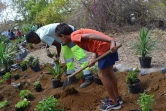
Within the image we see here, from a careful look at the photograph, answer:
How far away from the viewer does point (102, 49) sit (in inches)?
144

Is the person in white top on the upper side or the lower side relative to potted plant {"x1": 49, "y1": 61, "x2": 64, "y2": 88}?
upper

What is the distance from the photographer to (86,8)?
36.1 ft

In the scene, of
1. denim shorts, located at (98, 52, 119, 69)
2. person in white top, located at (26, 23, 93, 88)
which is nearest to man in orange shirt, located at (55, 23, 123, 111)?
denim shorts, located at (98, 52, 119, 69)

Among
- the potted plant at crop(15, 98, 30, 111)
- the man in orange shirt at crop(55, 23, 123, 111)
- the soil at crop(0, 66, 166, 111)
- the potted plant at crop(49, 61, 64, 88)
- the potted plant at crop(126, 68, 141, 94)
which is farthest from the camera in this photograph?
the potted plant at crop(49, 61, 64, 88)

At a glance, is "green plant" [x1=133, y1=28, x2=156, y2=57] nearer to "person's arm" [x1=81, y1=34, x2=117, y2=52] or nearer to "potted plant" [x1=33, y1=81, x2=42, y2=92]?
"person's arm" [x1=81, y1=34, x2=117, y2=52]

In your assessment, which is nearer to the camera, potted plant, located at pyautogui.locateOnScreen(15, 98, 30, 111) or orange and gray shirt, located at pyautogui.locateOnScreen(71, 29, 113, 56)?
orange and gray shirt, located at pyautogui.locateOnScreen(71, 29, 113, 56)

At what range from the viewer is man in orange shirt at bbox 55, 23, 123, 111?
11.6 feet

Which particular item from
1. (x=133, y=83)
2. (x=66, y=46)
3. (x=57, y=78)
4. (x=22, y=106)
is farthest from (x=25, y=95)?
(x=133, y=83)

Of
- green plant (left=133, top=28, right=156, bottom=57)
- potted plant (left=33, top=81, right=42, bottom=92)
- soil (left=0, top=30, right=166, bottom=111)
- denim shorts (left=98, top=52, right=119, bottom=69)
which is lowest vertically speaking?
potted plant (left=33, top=81, right=42, bottom=92)

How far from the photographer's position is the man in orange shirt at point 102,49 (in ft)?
11.6

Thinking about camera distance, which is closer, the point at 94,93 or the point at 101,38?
the point at 101,38

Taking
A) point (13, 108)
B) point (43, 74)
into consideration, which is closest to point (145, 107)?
point (13, 108)

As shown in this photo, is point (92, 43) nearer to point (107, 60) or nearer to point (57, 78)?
point (107, 60)

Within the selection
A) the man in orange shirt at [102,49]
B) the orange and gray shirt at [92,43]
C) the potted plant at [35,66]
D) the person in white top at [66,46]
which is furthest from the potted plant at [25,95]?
the potted plant at [35,66]
